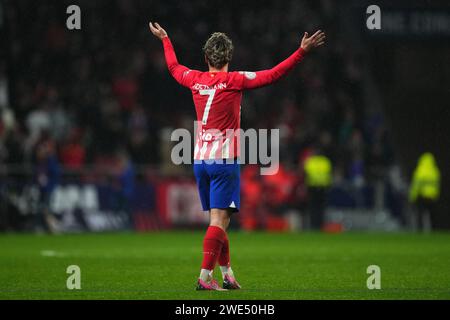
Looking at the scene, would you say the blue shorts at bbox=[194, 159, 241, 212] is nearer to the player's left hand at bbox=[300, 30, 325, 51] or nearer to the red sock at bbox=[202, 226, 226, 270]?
the red sock at bbox=[202, 226, 226, 270]

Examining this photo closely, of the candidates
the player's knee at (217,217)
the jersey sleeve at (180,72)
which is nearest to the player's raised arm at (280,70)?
the jersey sleeve at (180,72)

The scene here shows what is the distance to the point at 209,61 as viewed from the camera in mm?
10117

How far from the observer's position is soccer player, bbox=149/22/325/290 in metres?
9.95

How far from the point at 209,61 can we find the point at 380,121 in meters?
19.3

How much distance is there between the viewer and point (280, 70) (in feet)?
32.6

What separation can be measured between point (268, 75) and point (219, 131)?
69 cm

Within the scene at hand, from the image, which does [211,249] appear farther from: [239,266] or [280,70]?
[239,266]

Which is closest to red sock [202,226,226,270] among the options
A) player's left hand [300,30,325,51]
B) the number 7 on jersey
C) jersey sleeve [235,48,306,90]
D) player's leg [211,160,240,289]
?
player's leg [211,160,240,289]

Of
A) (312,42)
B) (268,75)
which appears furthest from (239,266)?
(312,42)

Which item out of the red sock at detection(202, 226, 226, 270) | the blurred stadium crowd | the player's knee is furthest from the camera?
the blurred stadium crowd

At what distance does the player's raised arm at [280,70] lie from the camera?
9922 millimetres

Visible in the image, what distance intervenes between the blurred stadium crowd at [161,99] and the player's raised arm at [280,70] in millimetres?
14374

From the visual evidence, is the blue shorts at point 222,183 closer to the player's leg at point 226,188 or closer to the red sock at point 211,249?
the player's leg at point 226,188
